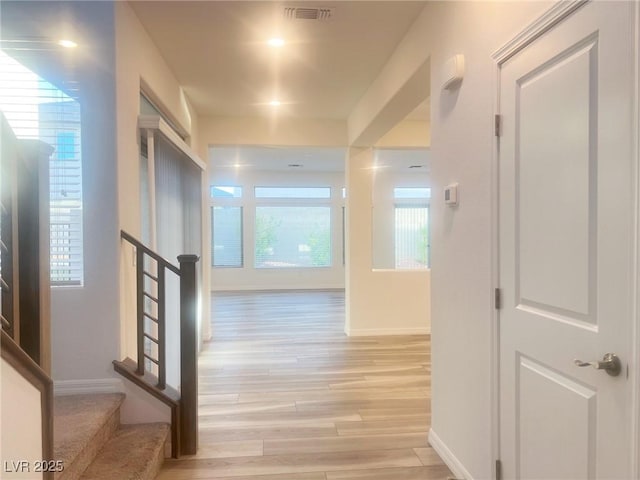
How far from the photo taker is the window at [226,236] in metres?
9.22

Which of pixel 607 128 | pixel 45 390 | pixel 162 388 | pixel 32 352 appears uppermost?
pixel 607 128

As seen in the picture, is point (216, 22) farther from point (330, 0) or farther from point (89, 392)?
point (89, 392)

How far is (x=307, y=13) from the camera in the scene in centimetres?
256

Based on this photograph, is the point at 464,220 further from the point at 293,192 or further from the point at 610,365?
the point at 293,192

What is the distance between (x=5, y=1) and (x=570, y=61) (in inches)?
116

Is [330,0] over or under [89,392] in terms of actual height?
over

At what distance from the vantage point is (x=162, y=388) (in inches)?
92.6

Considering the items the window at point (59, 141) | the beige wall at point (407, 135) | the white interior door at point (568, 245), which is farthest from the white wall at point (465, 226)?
the beige wall at point (407, 135)

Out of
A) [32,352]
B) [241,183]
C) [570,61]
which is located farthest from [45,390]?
[241,183]

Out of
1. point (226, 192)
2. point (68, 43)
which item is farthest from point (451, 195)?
point (226, 192)

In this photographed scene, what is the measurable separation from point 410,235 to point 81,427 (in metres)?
8.10

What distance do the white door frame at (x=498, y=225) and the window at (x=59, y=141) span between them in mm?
2302

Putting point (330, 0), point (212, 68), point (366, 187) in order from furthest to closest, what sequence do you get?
1. point (366, 187)
2. point (212, 68)
3. point (330, 0)

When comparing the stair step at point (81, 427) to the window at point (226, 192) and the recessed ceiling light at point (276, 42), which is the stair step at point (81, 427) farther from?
the window at point (226, 192)
